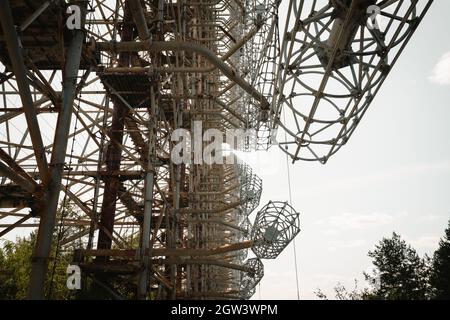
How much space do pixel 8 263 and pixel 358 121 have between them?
28998 millimetres

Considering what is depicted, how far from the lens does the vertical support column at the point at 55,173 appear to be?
5176 millimetres

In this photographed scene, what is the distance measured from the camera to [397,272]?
4569 cm

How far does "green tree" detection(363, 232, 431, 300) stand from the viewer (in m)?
42.9

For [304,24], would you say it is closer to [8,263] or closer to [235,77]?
[235,77]

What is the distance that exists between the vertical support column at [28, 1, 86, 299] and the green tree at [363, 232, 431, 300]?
4393 cm

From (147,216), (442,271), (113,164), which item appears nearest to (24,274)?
(113,164)

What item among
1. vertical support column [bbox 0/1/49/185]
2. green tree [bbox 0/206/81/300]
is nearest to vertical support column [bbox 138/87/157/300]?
vertical support column [bbox 0/1/49/185]

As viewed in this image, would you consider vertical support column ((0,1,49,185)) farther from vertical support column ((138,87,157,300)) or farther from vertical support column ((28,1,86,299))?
vertical support column ((138,87,157,300))

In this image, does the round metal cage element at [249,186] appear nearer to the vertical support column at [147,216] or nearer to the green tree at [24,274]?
the vertical support column at [147,216]

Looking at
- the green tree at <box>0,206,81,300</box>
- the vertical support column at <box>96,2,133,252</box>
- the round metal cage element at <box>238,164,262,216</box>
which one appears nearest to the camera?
the vertical support column at <box>96,2,133,252</box>

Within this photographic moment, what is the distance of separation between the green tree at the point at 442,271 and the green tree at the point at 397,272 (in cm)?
179

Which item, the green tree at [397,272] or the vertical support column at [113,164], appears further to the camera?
the green tree at [397,272]

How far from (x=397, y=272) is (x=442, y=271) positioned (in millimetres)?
6405

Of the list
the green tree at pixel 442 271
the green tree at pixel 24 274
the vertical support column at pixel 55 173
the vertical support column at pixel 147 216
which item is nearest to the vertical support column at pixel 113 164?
the vertical support column at pixel 147 216
